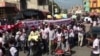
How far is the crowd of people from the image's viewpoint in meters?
23.0

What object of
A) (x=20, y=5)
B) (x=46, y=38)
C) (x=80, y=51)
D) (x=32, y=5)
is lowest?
(x=32, y=5)

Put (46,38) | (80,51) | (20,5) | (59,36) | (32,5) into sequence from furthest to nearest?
(32,5) → (20,5) → (80,51) → (46,38) → (59,36)

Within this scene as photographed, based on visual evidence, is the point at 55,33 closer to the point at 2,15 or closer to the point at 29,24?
the point at 29,24

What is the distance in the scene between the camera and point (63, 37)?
22781 millimetres

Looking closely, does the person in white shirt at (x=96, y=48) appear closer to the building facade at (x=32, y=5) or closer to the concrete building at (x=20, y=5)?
the concrete building at (x=20, y=5)

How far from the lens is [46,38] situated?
968 inches

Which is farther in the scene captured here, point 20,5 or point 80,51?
point 20,5

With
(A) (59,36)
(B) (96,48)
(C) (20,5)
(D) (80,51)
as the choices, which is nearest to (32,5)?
(C) (20,5)

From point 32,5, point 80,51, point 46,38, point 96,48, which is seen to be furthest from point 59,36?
point 32,5

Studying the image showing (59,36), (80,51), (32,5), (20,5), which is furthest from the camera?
(32,5)

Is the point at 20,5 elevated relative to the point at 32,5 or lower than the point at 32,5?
elevated

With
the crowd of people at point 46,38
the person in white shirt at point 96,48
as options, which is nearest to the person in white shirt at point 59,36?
the crowd of people at point 46,38

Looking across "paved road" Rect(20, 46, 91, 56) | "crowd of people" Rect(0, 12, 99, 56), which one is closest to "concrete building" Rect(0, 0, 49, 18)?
"crowd of people" Rect(0, 12, 99, 56)

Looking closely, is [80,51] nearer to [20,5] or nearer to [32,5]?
[20,5]
